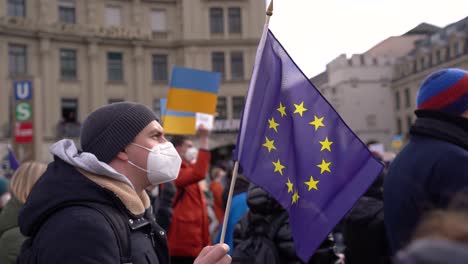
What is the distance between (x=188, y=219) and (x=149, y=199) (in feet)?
8.59

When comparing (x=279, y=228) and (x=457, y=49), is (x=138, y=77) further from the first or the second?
(x=279, y=228)

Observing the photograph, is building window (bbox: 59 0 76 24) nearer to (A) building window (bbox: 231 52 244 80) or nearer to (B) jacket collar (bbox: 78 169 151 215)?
(A) building window (bbox: 231 52 244 80)

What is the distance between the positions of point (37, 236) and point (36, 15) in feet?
101

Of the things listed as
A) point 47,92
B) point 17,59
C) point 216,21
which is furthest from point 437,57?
point 17,59

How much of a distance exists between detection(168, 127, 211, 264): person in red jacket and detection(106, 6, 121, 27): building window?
28.4 m

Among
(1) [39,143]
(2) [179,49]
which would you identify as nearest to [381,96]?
(2) [179,49]

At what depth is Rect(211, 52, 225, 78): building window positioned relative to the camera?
1312 inches

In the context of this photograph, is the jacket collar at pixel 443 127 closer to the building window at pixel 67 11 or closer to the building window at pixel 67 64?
the building window at pixel 67 64

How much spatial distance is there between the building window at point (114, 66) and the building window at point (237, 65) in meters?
7.19

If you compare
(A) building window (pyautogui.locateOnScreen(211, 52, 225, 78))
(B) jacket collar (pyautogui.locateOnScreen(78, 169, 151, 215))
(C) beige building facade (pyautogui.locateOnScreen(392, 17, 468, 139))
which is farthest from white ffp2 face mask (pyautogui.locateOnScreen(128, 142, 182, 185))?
(A) building window (pyautogui.locateOnScreen(211, 52, 225, 78))

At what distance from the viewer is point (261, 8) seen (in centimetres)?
3406

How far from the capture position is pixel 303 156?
111 inches

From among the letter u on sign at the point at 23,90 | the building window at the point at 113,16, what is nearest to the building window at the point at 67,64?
the building window at the point at 113,16

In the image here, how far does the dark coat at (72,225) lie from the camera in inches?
72.7
